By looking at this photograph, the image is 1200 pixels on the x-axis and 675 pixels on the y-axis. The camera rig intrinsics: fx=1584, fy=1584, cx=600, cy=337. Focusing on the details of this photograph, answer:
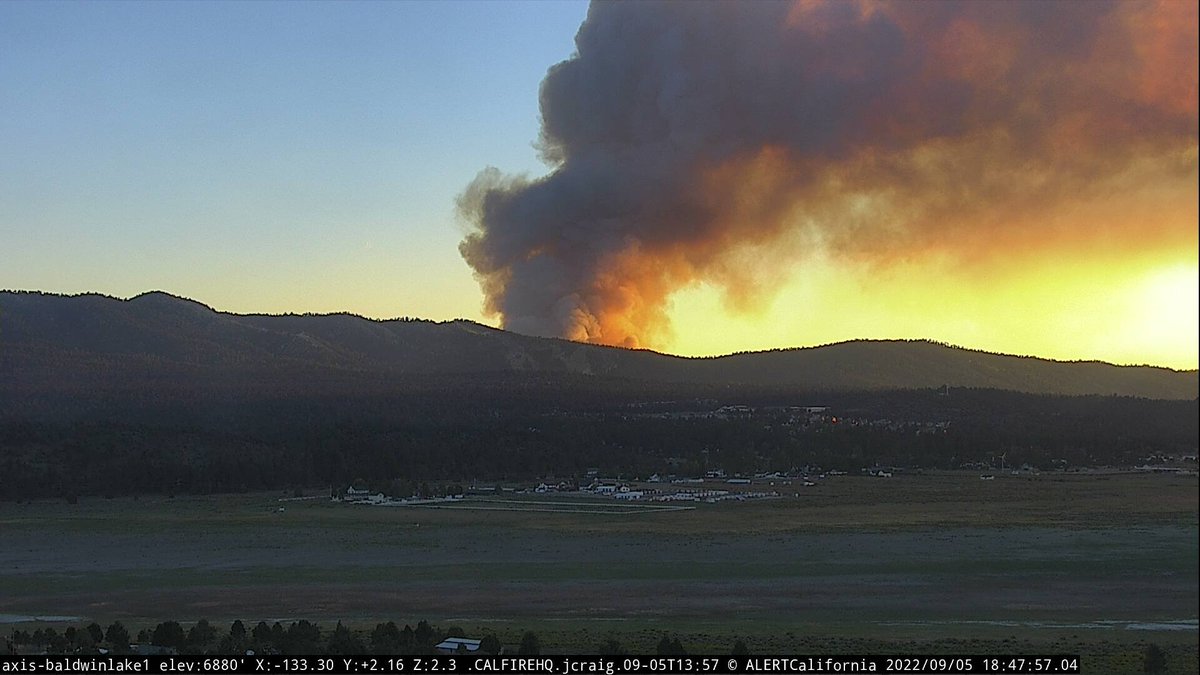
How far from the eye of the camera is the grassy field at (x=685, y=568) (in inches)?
1724

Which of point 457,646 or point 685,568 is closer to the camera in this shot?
point 457,646

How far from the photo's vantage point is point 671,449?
12888 cm

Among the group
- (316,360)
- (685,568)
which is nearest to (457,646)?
(685,568)

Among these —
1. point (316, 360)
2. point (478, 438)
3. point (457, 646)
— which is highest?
point (316, 360)

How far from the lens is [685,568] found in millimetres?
59750

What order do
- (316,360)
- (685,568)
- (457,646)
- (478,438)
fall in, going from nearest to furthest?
(457,646) < (685,568) < (478,438) < (316,360)

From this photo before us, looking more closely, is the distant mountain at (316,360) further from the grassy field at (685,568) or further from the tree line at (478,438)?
the grassy field at (685,568)

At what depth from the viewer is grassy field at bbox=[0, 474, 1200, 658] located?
43781mm

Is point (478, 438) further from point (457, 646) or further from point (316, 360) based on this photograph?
point (457, 646)

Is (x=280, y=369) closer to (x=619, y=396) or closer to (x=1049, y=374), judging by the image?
(x=619, y=396)

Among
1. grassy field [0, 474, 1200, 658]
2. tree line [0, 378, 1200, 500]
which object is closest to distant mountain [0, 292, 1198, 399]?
tree line [0, 378, 1200, 500]

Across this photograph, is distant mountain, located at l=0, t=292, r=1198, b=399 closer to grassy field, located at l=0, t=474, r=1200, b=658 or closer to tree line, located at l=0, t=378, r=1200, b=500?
tree line, located at l=0, t=378, r=1200, b=500

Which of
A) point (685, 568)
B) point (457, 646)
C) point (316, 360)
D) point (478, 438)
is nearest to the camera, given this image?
Result: point (457, 646)

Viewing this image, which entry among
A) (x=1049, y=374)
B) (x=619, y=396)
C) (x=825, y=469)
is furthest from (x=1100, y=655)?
(x=1049, y=374)
